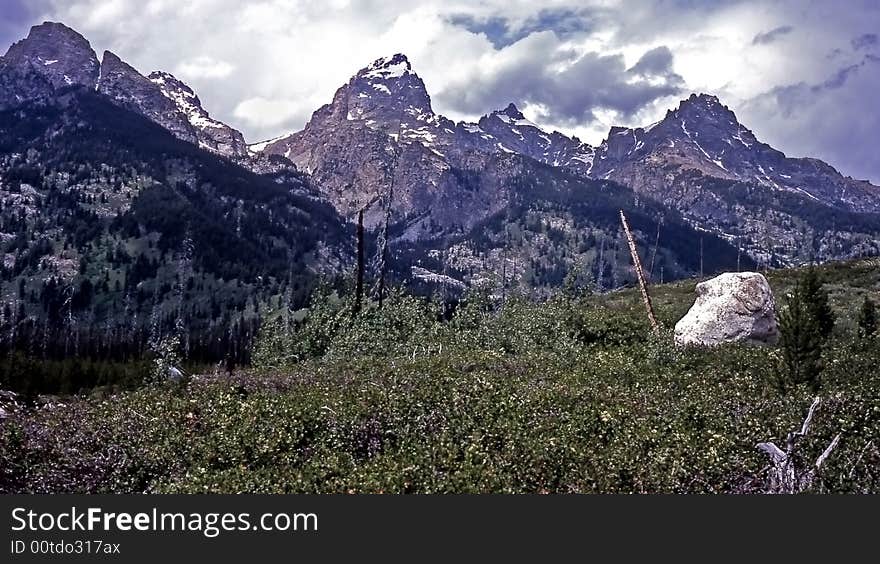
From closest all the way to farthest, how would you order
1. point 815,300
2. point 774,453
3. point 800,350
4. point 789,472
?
point 789,472 < point 774,453 < point 800,350 < point 815,300

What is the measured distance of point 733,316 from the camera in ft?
148

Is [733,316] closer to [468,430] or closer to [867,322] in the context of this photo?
[867,322]

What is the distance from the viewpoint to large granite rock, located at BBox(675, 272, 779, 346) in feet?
146

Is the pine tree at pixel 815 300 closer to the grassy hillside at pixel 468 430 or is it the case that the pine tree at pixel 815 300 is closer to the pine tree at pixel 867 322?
the pine tree at pixel 867 322

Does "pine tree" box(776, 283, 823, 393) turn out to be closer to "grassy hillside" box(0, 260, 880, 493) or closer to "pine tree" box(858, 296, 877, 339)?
"grassy hillside" box(0, 260, 880, 493)

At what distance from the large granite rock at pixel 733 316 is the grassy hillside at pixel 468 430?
7933mm

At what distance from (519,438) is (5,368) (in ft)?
244

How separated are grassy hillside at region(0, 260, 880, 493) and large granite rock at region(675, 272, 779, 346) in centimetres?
793

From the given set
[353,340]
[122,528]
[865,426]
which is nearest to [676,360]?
[865,426]

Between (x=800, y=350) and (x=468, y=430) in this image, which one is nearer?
(x=468, y=430)

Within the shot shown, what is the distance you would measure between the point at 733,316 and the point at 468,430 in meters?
31.0

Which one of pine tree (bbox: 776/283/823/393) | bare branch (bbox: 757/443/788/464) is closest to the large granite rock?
pine tree (bbox: 776/283/823/393)

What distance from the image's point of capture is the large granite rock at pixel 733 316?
4459cm

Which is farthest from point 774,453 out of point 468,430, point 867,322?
point 867,322
